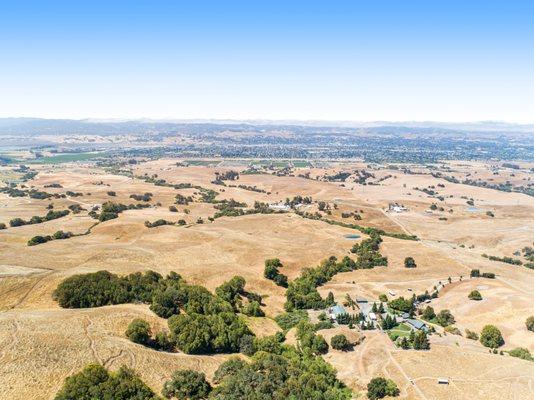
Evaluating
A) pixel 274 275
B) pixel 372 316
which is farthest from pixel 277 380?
pixel 274 275

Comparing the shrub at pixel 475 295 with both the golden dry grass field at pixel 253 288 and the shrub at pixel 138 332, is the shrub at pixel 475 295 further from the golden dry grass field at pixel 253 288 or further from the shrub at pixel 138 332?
the shrub at pixel 138 332

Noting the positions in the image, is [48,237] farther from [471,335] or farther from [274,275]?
[471,335]

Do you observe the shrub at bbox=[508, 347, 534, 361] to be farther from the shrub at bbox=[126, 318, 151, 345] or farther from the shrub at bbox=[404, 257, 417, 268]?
the shrub at bbox=[126, 318, 151, 345]

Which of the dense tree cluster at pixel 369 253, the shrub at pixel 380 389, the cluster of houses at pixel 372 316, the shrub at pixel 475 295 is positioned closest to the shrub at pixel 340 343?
the cluster of houses at pixel 372 316

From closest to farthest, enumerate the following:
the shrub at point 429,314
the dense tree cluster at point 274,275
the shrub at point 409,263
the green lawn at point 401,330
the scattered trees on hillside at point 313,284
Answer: the green lawn at point 401,330
the shrub at point 429,314
the scattered trees on hillside at point 313,284
the dense tree cluster at point 274,275
the shrub at point 409,263

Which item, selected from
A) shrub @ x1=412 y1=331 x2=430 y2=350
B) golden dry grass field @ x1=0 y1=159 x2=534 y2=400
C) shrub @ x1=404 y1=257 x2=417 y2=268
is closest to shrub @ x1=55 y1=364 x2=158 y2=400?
golden dry grass field @ x1=0 y1=159 x2=534 y2=400

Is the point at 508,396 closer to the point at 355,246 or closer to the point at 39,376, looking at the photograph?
the point at 39,376

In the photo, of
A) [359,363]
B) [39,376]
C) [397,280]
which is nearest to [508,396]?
[359,363]
